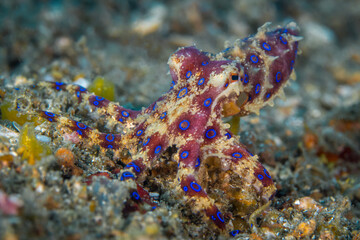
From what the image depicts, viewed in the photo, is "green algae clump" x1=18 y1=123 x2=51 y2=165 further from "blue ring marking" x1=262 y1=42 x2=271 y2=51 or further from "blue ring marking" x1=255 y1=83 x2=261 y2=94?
"blue ring marking" x1=262 y1=42 x2=271 y2=51

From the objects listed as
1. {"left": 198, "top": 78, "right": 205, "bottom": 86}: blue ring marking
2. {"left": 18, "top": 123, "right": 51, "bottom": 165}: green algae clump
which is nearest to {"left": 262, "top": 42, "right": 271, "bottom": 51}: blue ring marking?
{"left": 198, "top": 78, "right": 205, "bottom": 86}: blue ring marking

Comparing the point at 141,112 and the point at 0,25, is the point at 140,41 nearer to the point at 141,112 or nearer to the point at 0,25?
the point at 0,25

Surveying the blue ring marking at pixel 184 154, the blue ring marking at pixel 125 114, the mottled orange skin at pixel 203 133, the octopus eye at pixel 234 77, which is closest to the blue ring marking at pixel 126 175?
the mottled orange skin at pixel 203 133

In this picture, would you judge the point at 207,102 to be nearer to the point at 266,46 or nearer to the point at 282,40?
the point at 266,46

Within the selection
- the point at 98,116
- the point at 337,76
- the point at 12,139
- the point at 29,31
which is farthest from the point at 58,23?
the point at 337,76

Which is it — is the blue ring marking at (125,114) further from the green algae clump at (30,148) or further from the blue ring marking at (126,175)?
the green algae clump at (30,148)

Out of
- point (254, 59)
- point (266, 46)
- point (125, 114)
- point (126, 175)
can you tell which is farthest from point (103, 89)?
point (266, 46)
